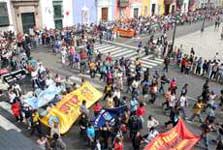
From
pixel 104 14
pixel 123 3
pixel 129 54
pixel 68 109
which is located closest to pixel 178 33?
pixel 123 3

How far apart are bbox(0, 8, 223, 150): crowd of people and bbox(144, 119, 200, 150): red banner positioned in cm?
132

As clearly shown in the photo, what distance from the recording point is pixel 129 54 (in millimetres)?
27406

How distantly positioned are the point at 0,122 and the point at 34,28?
20.6m

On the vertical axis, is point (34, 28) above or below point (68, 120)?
above

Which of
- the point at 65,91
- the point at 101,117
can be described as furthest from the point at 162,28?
the point at 101,117

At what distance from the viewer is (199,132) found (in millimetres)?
14086

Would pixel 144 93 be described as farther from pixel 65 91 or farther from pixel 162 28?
pixel 162 28

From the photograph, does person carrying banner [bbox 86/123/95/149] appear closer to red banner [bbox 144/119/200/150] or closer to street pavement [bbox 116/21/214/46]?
red banner [bbox 144/119/200/150]

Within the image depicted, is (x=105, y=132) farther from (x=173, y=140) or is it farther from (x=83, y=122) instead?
(x=173, y=140)

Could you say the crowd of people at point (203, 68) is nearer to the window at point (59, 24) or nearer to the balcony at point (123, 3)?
the window at point (59, 24)

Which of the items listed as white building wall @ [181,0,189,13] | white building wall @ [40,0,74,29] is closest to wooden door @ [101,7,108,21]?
white building wall @ [40,0,74,29]

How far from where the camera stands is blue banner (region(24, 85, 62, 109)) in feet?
45.6

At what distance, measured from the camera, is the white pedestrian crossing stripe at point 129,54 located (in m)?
24.9

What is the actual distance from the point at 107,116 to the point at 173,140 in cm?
317
